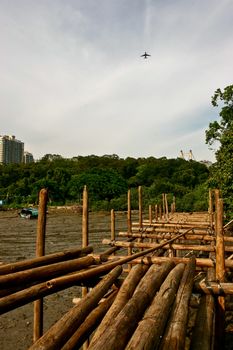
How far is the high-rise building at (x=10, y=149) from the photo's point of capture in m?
130

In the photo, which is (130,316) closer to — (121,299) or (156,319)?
(156,319)

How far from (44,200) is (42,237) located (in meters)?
0.58

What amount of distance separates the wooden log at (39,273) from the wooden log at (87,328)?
70 centimetres

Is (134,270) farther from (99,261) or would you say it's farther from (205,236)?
(205,236)

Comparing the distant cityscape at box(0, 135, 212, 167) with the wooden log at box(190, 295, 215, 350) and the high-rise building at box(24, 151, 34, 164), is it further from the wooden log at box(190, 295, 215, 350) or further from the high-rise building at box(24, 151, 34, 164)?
the wooden log at box(190, 295, 215, 350)

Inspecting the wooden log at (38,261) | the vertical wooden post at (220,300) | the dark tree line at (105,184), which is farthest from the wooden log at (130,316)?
the dark tree line at (105,184)

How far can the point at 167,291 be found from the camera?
375cm

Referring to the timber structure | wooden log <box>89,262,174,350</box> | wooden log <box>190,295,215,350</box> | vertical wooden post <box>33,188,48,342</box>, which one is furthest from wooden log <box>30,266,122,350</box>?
vertical wooden post <box>33,188,48,342</box>

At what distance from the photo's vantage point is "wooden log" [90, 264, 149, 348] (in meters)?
2.80

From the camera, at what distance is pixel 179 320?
3.09 meters

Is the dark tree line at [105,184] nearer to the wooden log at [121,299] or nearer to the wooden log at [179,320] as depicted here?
the wooden log at [121,299]

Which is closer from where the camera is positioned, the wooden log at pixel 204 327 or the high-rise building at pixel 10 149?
the wooden log at pixel 204 327

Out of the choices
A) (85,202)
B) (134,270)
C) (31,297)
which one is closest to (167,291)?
(134,270)

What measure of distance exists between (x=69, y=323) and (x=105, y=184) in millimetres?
59885
